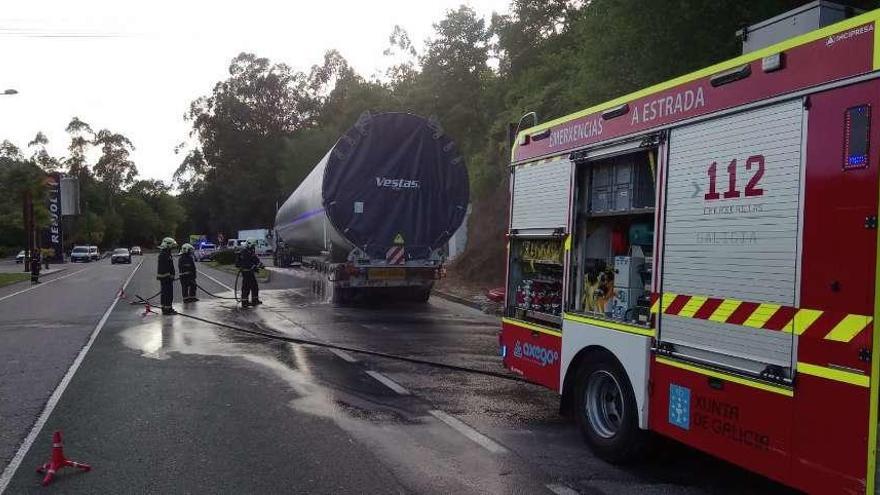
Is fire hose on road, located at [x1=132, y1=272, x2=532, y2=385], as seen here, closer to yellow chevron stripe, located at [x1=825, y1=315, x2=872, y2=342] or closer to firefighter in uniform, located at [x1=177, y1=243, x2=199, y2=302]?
firefighter in uniform, located at [x1=177, y1=243, x2=199, y2=302]

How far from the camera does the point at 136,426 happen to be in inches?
243

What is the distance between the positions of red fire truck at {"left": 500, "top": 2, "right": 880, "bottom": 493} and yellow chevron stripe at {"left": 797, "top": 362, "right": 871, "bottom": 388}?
1 cm

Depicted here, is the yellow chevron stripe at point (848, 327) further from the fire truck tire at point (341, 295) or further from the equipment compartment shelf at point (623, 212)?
the fire truck tire at point (341, 295)

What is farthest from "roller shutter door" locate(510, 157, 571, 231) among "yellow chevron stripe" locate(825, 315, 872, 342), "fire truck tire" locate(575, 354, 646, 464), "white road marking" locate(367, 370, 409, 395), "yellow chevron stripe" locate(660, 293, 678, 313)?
"yellow chevron stripe" locate(825, 315, 872, 342)

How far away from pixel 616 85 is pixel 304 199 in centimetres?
1094

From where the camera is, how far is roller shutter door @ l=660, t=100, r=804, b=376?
12.1 feet

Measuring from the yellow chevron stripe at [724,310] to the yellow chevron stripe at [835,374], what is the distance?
532mm

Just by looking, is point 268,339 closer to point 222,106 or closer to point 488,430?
point 488,430

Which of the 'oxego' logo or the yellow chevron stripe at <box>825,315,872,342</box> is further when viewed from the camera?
the 'oxego' logo

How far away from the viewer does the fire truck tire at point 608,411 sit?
4898 mm

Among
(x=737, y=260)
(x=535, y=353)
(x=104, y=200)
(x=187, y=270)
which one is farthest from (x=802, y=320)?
(x=104, y=200)

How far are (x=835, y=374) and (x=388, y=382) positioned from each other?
215 inches

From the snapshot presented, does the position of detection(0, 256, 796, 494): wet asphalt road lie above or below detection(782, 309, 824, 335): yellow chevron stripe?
below

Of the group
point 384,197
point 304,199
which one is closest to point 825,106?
point 384,197
